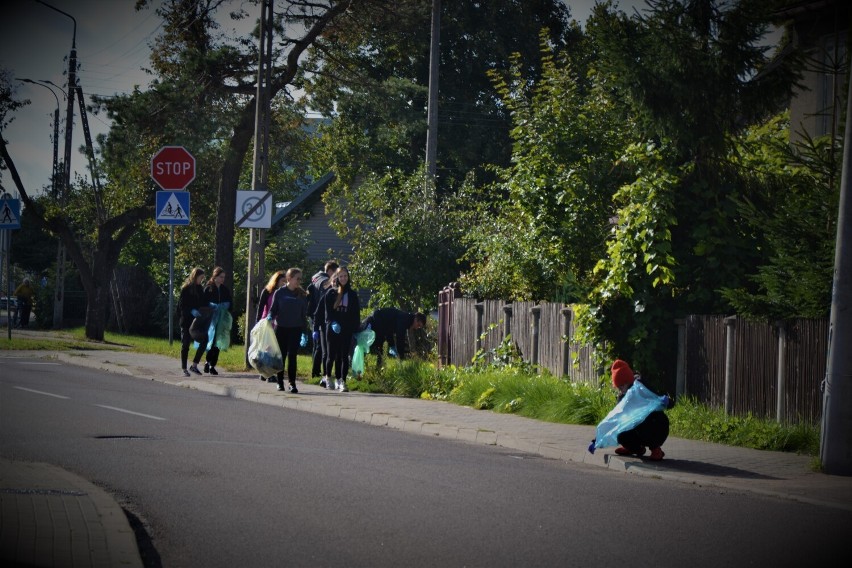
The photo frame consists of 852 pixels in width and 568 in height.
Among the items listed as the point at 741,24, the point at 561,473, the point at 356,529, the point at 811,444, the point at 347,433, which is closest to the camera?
the point at 356,529

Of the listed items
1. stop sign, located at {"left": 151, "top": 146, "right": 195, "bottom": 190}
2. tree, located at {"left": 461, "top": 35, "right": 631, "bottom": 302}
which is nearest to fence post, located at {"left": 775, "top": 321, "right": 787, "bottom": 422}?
tree, located at {"left": 461, "top": 35, "right": 631, "bottom": 302}

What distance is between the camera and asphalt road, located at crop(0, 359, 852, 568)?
22.6ft

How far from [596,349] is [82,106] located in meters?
20.8

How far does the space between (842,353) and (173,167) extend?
1931 centimetres

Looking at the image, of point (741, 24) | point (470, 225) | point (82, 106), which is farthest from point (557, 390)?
point (82, 106)

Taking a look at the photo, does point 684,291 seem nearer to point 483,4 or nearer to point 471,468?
point 471,468

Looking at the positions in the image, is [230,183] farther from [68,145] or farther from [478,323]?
[478,323]

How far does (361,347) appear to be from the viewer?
19359 millimetres

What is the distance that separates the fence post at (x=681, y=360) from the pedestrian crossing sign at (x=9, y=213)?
20703 mm

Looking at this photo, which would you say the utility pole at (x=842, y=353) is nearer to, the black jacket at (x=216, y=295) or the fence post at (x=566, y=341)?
the fence post at (x=566, y=341)

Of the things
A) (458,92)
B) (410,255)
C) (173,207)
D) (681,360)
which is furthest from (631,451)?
(458,92)

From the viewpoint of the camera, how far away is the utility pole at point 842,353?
33.3ft

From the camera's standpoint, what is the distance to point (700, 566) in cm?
665

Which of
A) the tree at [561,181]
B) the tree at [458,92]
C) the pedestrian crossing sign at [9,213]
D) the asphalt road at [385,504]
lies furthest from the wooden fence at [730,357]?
the tree at [458,92]
